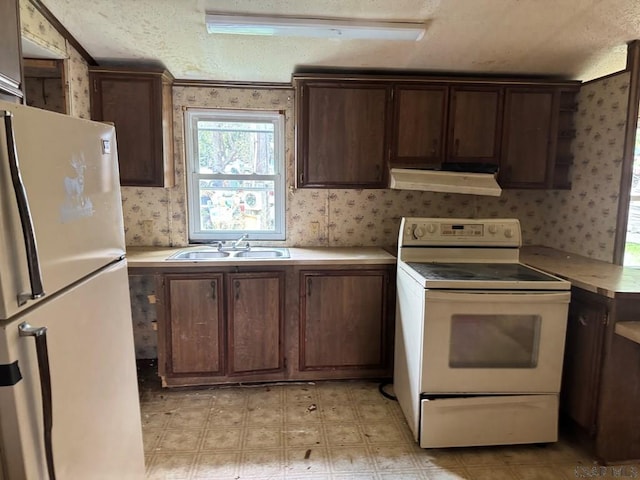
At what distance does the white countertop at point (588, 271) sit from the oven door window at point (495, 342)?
0.35 meters

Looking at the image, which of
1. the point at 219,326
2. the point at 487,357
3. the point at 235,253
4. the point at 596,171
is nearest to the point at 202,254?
the point at 235,253

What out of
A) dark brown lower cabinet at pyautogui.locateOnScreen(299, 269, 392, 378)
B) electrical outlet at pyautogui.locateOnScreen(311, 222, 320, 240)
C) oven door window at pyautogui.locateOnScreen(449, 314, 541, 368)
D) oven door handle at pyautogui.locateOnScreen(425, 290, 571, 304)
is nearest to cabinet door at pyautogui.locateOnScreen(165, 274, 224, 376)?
dark brown lower cabinet at pyautogui.locateOnScreen(299, 269, 392, 378)

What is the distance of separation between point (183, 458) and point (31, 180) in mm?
1688

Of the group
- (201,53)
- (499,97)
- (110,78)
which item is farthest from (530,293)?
(110,78)

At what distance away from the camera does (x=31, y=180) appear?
3.01 feet

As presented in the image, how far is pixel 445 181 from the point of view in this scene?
267 cm

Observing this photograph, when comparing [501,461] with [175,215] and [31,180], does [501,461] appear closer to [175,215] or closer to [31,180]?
[31,180]

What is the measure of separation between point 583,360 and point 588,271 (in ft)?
1.74

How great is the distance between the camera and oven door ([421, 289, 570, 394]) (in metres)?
1.96

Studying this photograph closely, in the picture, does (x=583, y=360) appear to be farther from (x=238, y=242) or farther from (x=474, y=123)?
(x=238, y=242)

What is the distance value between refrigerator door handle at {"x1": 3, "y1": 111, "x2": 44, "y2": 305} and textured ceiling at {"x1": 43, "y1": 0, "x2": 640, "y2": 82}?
4.91ft

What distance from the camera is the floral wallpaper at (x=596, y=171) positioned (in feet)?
8.06

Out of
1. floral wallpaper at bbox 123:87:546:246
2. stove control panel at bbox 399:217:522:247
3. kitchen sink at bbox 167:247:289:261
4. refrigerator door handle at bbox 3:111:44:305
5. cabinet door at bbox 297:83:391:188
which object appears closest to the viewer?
refrigerator door handle at bbox 3:111:44:305

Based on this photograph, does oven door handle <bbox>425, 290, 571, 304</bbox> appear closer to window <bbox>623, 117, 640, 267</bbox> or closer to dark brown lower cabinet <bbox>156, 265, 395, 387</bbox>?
dark brown lower cabinet <bbox>156, 265, 395, 387</bbox>
